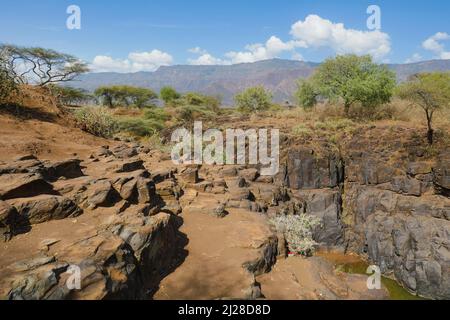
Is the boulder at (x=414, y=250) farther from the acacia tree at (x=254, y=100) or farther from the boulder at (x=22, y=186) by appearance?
the acacia tree at (x=254, y=100)

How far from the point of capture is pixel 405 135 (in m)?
15.3

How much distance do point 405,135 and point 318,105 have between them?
863cm

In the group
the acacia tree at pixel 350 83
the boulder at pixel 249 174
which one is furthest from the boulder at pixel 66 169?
the acacia tree at pixel 350 83

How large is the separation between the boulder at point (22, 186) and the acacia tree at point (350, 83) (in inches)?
726

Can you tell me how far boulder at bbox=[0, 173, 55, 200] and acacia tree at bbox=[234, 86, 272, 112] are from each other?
84.6 feet

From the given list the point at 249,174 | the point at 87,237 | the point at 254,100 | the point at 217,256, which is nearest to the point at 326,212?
the point at 249,174

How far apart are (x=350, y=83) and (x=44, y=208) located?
19.4 metres

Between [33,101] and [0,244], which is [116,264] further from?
[33,101]

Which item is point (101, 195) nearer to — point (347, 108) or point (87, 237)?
point (87, 237)

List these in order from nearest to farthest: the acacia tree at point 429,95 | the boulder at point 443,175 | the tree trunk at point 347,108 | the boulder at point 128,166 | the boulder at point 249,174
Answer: the boulder at point 128,166
the boulder at point 249,174
the boulder at point 443,175
the acacia tree at point 429,95
the tree trunk at point 347,108

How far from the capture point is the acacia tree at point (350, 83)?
64.6 ft

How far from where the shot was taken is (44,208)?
5.16 metres
